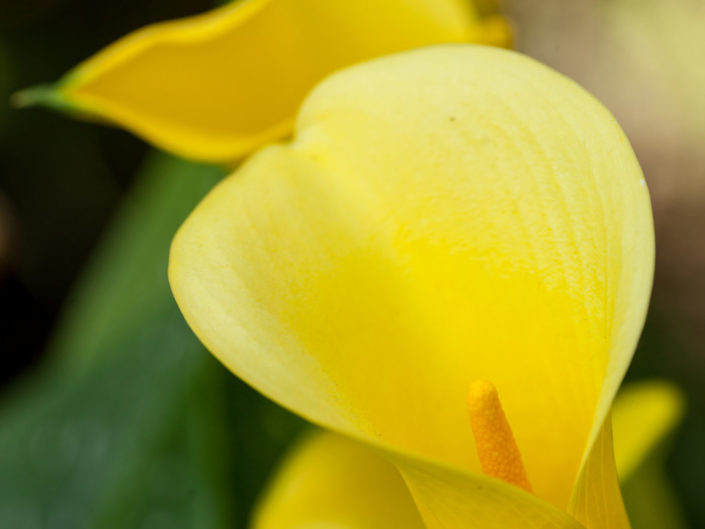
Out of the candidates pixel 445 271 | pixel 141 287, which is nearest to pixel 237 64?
pixel 445 271

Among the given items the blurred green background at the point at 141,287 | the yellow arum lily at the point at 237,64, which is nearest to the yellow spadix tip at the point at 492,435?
the yellow arum lily at the point at 237,64

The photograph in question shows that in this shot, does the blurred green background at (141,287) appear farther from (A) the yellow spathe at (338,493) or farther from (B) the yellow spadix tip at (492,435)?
(B) the yellow spadix tip at (492,435)

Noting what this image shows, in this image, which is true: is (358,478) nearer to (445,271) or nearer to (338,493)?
(338,493)

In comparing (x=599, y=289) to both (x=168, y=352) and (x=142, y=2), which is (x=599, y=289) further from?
(x=142, y=2)

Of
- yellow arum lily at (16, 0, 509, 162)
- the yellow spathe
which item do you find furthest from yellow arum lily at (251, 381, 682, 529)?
yellow arum lily at (16, 0, 509, 162)

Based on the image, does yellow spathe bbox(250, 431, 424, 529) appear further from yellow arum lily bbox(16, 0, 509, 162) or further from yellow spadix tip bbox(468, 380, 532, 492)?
yellow arum lily bbox(16, 0, 509, 162)

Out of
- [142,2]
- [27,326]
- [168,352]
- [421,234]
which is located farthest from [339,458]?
[142,2]
